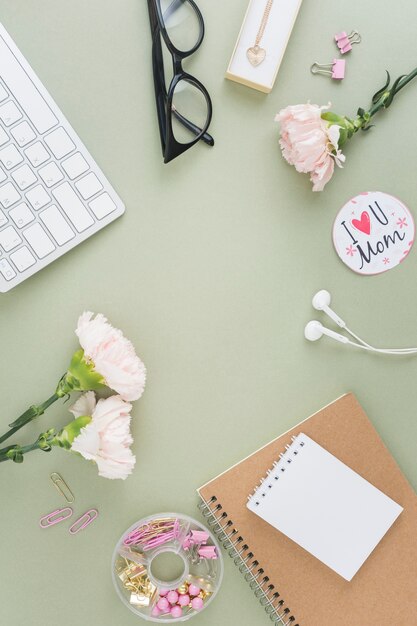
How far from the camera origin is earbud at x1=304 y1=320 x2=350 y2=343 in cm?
84

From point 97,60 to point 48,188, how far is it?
20 centimetres

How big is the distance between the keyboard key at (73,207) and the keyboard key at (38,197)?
12 mm

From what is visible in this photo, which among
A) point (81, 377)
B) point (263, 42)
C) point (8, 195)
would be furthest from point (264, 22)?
point (81, 377)

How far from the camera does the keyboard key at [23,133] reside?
76 centimetres

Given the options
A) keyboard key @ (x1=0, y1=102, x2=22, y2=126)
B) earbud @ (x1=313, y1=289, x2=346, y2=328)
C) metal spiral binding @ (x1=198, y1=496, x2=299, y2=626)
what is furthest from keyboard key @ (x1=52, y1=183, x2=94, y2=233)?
metal spiral binding @ (x1=198, y1=496, x2=299, y2=626)

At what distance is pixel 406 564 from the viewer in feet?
2.87

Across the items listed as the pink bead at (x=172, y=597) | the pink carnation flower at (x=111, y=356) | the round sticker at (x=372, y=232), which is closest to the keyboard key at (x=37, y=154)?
the pink carnation flower at (x=111, y=356)

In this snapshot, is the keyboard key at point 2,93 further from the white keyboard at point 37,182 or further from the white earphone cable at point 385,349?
the white earphone cable at point 385,349

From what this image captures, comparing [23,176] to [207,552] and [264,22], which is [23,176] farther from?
[207,552]

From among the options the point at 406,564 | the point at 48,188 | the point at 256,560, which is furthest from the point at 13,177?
the point at 406,564

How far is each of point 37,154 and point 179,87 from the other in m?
0.22

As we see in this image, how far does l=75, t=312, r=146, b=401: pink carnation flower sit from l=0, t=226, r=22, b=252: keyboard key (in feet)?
0.49

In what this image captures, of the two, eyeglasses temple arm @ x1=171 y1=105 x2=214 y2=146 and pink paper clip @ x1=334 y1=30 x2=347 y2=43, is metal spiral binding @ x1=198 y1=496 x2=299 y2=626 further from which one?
pink paper clip @ x1=334 y1=30 x2=347 y2=43

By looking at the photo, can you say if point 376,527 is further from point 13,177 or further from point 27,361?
point 13,177
